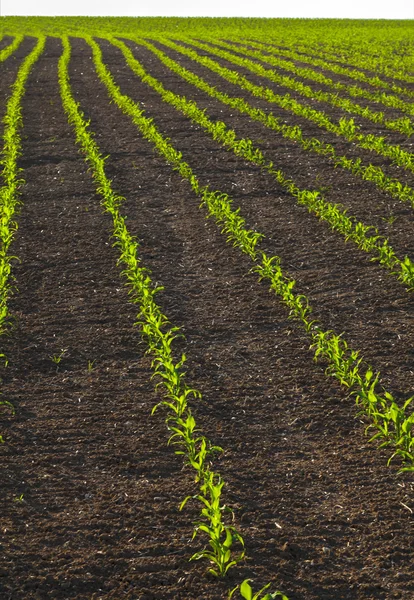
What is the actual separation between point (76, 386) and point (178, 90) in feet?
55.8

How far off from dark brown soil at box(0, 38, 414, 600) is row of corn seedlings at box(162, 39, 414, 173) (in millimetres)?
2709

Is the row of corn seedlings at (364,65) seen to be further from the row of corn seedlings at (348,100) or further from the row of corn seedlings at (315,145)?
the row of corn seedlings at (315,145)

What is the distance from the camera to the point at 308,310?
8.09 m

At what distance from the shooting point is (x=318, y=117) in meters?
18.1

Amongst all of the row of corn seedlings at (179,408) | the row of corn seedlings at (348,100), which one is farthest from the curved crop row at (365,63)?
the row of corn seedlings at (179,408)

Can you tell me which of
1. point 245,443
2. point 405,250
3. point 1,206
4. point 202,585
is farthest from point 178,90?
point 202,585

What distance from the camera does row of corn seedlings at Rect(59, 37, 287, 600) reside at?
481 cm

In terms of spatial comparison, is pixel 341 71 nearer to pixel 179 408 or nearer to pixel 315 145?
pixel 315 145

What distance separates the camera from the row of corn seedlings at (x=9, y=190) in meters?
8.68

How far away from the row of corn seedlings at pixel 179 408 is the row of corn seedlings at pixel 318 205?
2699mm

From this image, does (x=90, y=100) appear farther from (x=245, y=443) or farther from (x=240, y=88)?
(x=245, y=443)

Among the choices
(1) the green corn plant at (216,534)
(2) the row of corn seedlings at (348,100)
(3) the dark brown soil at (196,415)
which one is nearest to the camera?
(1) the green corn plant at (216,534)

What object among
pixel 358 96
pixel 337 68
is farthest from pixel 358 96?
pixel 337 68

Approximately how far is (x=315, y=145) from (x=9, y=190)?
6.14 metres
